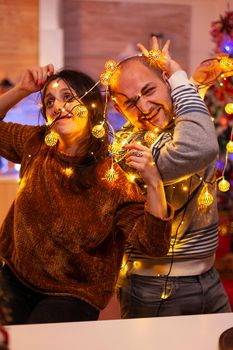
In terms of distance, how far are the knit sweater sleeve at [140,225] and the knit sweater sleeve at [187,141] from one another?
4.4 inches

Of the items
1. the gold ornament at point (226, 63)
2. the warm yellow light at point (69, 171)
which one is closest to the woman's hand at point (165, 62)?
the gold ornament at point (226, 63)

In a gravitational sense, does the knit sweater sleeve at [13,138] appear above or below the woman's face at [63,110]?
below

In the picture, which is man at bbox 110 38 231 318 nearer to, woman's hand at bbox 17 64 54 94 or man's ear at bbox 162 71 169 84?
man's ear at bbox 162 71 169 84

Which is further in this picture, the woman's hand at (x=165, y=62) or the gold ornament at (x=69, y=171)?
the gold ornament at (x=69, y=171)

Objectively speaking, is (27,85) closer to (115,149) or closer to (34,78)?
(34,78)

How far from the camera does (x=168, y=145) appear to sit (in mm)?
1273

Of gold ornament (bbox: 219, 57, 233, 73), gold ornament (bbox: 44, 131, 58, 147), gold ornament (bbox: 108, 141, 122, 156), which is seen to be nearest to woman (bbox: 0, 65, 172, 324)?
gold ornament (bbox: 44, 131, 58, 147)

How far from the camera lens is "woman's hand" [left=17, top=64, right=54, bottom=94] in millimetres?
1479

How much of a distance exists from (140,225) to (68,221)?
0.65 feet

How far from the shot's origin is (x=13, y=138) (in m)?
1.56

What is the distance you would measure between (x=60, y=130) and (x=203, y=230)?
0.47m

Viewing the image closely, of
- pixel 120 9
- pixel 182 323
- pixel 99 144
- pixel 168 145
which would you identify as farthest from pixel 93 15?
pixel 182 323

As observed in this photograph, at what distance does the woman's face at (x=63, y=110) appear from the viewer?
55.2 inches

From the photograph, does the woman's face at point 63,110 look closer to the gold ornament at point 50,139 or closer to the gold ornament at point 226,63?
the gold ornament at point 50,139
